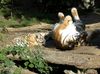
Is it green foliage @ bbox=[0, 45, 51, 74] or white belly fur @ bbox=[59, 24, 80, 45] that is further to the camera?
white belly fur @ bbox=[59, 24, 80, 45]

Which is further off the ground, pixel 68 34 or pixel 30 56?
pixel 68 34

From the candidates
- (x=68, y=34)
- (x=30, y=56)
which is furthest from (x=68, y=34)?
(x=30, y=56)

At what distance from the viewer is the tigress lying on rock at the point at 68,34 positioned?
595 cm

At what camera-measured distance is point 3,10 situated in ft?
38.3

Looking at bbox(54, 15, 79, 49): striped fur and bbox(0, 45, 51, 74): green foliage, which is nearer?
bbox(0, 45, 51, 74): green foliage

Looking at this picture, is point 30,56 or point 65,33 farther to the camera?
point 65,33

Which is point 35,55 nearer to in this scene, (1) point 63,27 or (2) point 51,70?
(2) point 51,70

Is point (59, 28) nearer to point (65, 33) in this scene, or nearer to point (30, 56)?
point (65, 33)

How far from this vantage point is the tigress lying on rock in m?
5.95

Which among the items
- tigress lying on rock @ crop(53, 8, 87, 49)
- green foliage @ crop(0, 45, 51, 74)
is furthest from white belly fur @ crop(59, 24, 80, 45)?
green foliage @ crop(0, 45, 51, 74)

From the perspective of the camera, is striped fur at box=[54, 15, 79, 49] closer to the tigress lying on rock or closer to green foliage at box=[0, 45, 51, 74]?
the tigress lying on rock

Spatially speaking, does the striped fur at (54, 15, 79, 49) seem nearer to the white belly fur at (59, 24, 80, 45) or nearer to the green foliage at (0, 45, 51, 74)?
the white belly fur at (59, 24, 80, 45)

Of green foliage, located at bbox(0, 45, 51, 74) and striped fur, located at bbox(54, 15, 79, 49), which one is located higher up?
striped fur, located at bbox(54, 15, 79, 49)

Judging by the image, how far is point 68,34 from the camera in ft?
19.7
